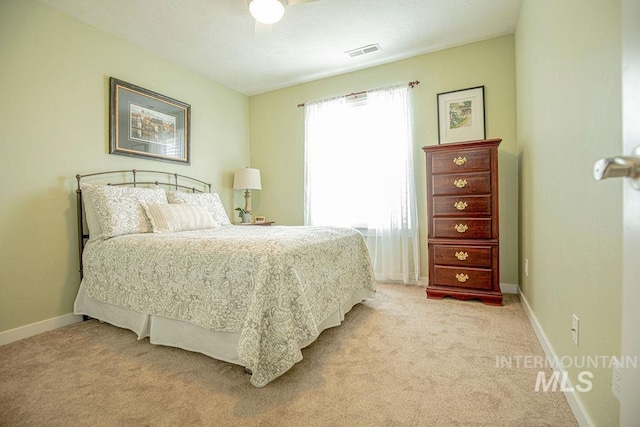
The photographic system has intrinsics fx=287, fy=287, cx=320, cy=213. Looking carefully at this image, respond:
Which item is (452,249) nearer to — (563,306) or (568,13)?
(563,306)

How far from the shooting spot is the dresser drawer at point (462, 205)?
Answer: 107 inches

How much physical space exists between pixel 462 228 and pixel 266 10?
2.57 m

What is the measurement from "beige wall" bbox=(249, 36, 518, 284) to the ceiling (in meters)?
0.17

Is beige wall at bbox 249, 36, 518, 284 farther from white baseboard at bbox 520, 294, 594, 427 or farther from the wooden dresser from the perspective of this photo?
white baseboard at bbox 520, 294, 594, 427

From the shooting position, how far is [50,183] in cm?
242

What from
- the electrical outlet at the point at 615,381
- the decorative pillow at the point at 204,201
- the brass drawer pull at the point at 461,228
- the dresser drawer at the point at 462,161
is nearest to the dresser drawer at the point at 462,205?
the brass drawer pull at the point at 461,228

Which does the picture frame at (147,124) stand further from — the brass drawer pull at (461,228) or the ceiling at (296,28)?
the brass drawer pull at (461,228)

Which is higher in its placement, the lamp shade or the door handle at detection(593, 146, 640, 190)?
the lamp shade

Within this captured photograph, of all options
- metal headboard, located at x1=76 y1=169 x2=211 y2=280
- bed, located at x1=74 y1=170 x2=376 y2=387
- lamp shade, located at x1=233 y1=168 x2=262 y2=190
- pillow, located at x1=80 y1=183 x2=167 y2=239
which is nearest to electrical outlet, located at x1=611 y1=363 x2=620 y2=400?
A: bed, located at x1=74 y1=170 x2=376 y2=387

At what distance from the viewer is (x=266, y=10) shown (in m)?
2.26

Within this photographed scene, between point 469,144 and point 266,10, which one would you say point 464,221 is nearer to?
point 469,144

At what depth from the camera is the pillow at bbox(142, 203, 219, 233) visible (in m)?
2.54

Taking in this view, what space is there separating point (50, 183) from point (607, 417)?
12.1ft

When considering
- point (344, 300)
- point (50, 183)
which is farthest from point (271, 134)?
point (344, 300)
